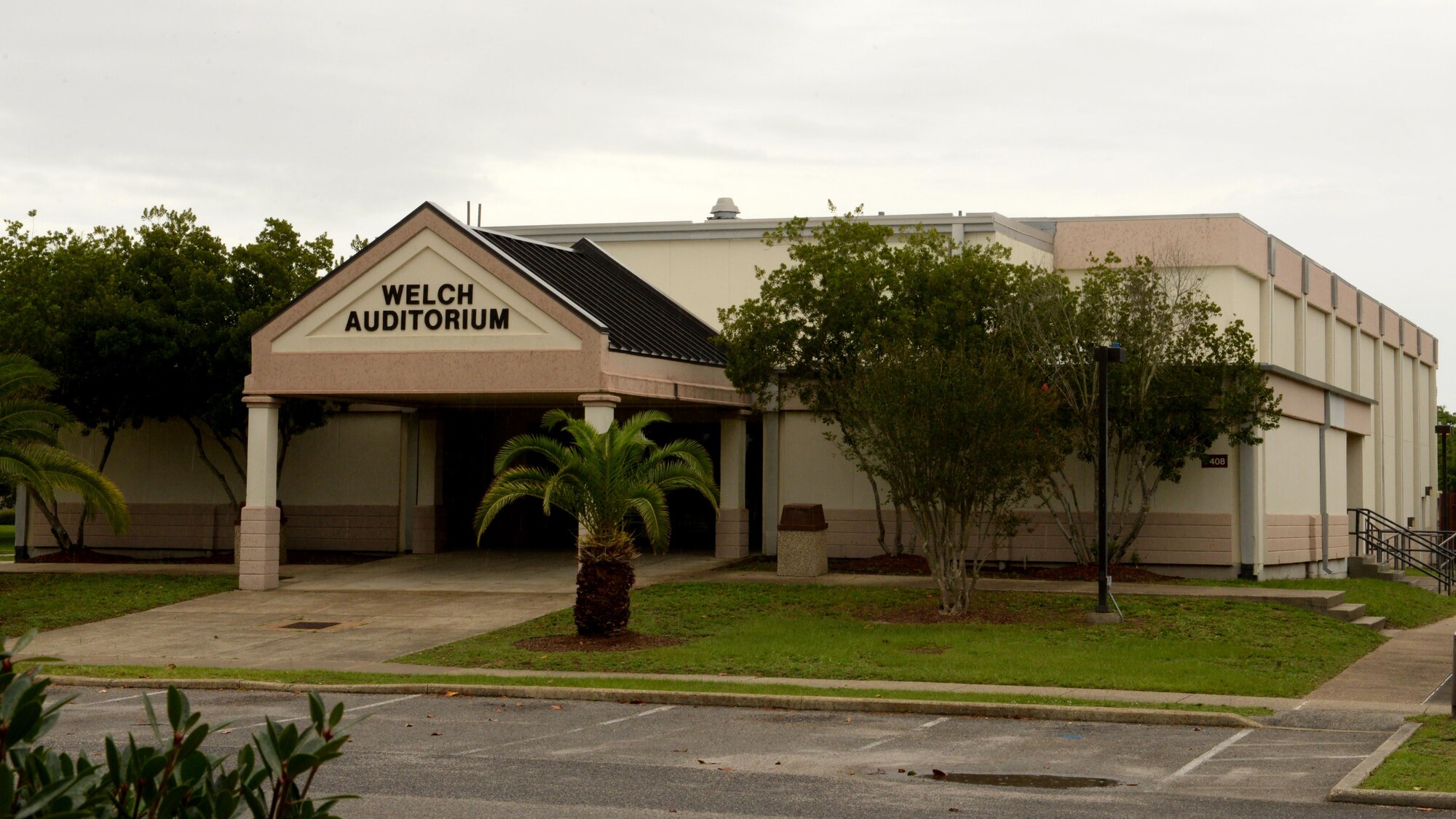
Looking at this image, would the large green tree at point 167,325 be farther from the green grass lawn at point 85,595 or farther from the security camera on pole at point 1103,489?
the security camera on pole at point 1103,489

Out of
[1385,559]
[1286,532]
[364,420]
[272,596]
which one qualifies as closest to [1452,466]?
[1385,559]

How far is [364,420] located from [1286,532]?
20.0 meters

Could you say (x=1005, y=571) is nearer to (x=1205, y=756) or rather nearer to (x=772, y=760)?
(x=1205, y=756)

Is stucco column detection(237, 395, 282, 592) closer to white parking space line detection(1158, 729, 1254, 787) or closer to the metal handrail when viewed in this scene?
white parking space line detection(1158, 729, 1254, 787)

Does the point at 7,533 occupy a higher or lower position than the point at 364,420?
lower

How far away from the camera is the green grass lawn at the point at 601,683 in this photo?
1562 centimetres

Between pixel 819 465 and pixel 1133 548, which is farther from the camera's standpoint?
pixel 819 465

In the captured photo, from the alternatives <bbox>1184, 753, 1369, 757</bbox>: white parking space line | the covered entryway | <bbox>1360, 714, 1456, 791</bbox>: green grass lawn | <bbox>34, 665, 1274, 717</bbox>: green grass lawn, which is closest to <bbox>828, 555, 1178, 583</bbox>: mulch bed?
the covered entryway

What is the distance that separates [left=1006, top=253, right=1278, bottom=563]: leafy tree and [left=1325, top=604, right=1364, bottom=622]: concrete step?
395 centimetres

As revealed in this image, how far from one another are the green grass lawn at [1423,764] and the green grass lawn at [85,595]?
19.8 metres

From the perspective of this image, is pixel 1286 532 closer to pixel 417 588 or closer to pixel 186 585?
pixel 417 588

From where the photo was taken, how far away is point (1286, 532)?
29.8m

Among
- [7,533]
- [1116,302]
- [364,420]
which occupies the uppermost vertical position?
[1116,302]

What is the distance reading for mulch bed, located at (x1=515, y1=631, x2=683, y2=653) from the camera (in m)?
20.3
